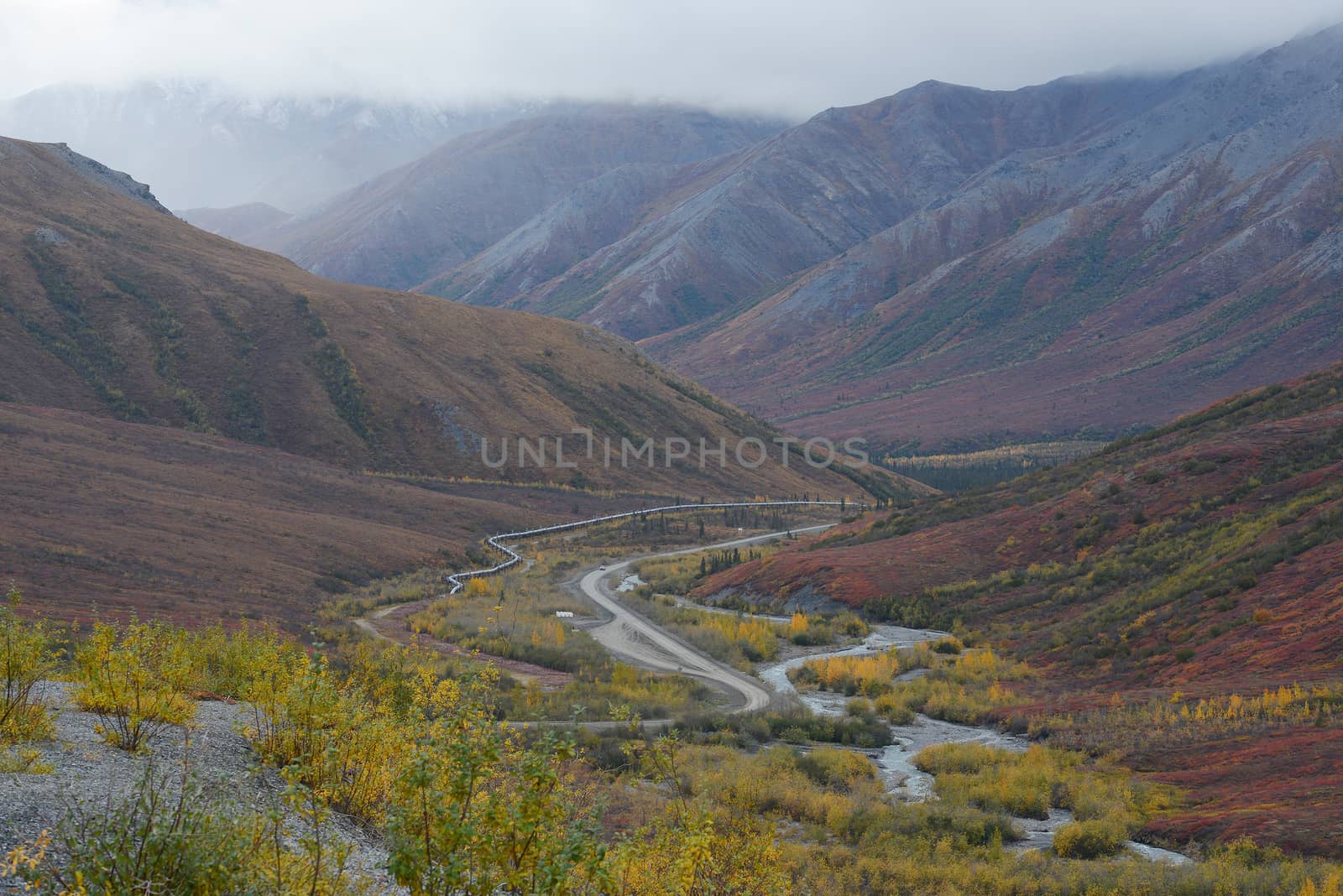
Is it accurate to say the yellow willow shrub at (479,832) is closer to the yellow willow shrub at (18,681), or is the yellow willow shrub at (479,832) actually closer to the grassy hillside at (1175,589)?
the yellow willow shrub at (18,681)

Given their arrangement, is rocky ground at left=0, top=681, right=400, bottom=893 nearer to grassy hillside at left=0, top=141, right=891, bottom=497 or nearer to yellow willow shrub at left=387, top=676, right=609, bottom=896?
yellow willow shrub at left=387, top=676, right=609, bottom=896

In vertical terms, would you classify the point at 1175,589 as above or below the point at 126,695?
below

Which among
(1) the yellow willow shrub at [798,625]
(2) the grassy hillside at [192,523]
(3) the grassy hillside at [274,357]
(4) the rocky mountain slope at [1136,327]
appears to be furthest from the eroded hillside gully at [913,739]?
(4) the rocky mountain slope at [1136,327]

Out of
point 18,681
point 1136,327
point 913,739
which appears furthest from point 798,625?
point 1136,327

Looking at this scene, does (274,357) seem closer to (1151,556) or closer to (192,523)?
(192,523)

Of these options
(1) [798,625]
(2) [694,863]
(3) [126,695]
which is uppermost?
(3) [126,695]

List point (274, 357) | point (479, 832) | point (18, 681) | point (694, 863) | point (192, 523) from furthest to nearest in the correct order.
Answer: point (274, 357) → point (192, 523) → point (18, 681) → point (694, 863) → point (479, 832)

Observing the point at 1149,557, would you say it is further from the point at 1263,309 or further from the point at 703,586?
the point at 1263,309
